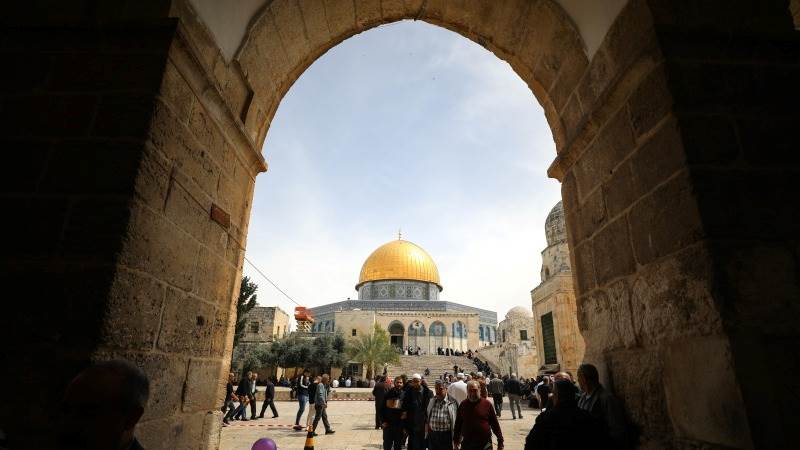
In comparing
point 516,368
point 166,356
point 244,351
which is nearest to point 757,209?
point 166,356

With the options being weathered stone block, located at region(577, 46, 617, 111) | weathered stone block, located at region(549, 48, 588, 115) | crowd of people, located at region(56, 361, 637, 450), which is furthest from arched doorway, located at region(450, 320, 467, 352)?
weathered stone block, located at region(577, 46, 617, 111)

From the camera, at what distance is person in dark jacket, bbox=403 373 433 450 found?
217 inches

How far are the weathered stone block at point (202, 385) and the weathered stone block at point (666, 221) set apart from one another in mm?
2404

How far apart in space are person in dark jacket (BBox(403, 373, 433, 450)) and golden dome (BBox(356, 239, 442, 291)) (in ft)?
111

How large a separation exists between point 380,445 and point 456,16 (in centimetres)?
652

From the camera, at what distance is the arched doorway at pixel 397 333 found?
36844mm

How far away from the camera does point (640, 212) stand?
194cm

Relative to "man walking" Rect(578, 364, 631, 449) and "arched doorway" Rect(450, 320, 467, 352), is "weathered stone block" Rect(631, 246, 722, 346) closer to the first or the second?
"man walking" Rect(578, 364, 631, 449)

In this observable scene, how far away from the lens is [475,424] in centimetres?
385

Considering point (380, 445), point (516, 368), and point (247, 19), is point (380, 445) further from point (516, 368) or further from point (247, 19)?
point (516, 368)

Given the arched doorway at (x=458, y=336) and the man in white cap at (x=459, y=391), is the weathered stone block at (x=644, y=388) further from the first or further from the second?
the arched doorway at (x=458, y=336)

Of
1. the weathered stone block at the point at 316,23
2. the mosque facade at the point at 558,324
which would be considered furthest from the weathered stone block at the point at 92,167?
the mosque facade at the point at 558,324

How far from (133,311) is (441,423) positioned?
3.66 metres

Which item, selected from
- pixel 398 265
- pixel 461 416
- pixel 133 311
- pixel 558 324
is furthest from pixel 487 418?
pixel 398 265
